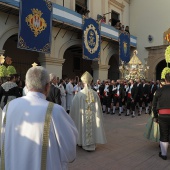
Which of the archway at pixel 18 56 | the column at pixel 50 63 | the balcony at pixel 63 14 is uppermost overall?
the balcony at pixel 63 14

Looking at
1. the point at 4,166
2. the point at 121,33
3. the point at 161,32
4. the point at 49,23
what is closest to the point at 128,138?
the point at 4,166

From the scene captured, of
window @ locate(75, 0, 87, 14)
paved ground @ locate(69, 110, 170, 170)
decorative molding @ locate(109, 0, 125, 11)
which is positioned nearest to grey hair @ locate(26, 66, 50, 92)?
paved ground @ locate(69, 110, 170, 170)

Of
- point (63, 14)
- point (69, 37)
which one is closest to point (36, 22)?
point (63, 14)

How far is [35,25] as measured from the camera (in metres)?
10.7

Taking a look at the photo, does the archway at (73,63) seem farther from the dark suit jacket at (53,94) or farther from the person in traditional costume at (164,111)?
the person in traditional costume at (164,111)

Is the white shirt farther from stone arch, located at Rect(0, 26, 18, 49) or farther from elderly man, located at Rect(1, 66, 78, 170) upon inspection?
stone arch, located at Rect(0, 26, 18, 49)

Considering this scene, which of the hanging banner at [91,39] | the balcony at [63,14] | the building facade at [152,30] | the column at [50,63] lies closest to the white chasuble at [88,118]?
the balcony at [63,14]

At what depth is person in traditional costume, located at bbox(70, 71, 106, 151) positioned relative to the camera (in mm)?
5004

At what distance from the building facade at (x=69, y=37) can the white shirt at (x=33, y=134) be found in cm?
896

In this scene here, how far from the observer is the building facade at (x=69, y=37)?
10.9m

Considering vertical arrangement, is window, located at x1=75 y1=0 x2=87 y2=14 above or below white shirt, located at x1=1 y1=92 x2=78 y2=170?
above

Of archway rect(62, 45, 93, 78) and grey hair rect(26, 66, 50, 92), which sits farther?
archway rect(62, 45, 93, 78)

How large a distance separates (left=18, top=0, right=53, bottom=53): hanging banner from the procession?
0.15 feet

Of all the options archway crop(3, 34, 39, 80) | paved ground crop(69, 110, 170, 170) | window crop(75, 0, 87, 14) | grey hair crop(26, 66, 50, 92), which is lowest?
paved ground crop(69, 110, 170, 170)
